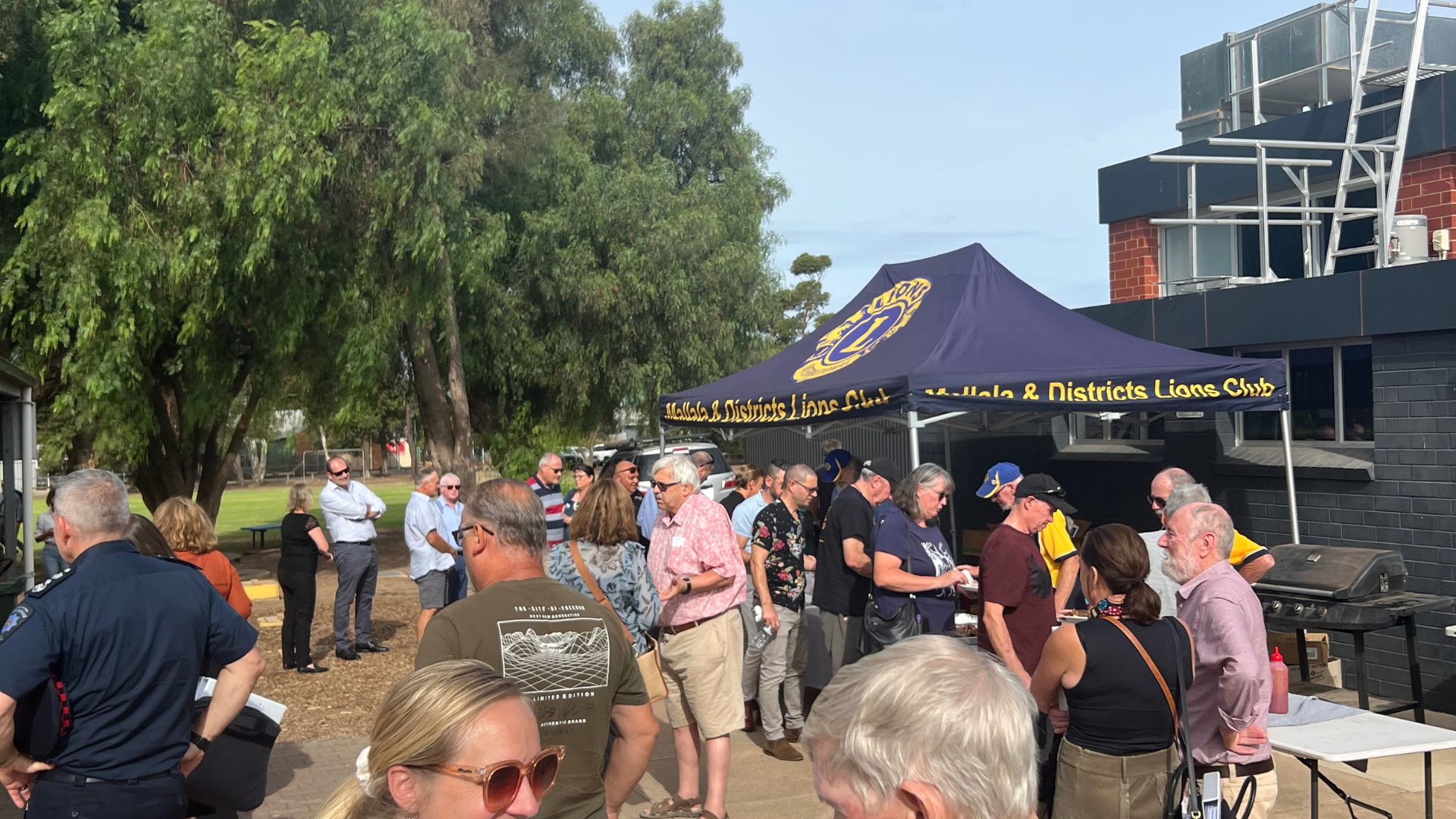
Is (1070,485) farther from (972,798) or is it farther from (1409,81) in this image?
(972,798)

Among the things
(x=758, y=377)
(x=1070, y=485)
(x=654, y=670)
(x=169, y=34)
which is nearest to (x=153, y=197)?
(x=169, y=34)

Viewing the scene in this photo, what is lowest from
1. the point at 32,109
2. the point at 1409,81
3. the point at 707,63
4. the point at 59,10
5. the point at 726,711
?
the point at 726,711

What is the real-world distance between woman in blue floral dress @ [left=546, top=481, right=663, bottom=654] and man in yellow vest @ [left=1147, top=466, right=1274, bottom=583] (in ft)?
8.06

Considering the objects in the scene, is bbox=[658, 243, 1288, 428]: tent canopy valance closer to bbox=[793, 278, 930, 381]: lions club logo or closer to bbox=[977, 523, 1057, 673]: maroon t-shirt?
bbox=[793, 278, 930, 381]: lions club logo

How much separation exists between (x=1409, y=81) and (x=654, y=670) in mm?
8577

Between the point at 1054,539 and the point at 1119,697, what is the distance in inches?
137

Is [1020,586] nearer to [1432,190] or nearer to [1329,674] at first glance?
[1329,674]

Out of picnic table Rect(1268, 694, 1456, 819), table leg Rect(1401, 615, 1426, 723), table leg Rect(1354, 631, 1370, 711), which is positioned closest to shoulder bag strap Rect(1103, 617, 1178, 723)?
picnic table Rect(1268, 694, 1456, 819)

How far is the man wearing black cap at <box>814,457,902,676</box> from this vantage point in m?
7.39

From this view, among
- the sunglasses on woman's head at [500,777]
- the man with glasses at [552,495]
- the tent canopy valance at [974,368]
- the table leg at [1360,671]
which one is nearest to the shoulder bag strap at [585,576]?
the tent canopy valance at [974,368]

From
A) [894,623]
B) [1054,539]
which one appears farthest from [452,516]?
[1054,539]

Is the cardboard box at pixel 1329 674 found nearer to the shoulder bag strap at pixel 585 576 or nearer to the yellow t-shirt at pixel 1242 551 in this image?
the yellow t-shirt at pixel 1242 551

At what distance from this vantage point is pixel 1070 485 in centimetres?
1213

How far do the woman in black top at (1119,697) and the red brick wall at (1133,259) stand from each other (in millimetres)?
9925
